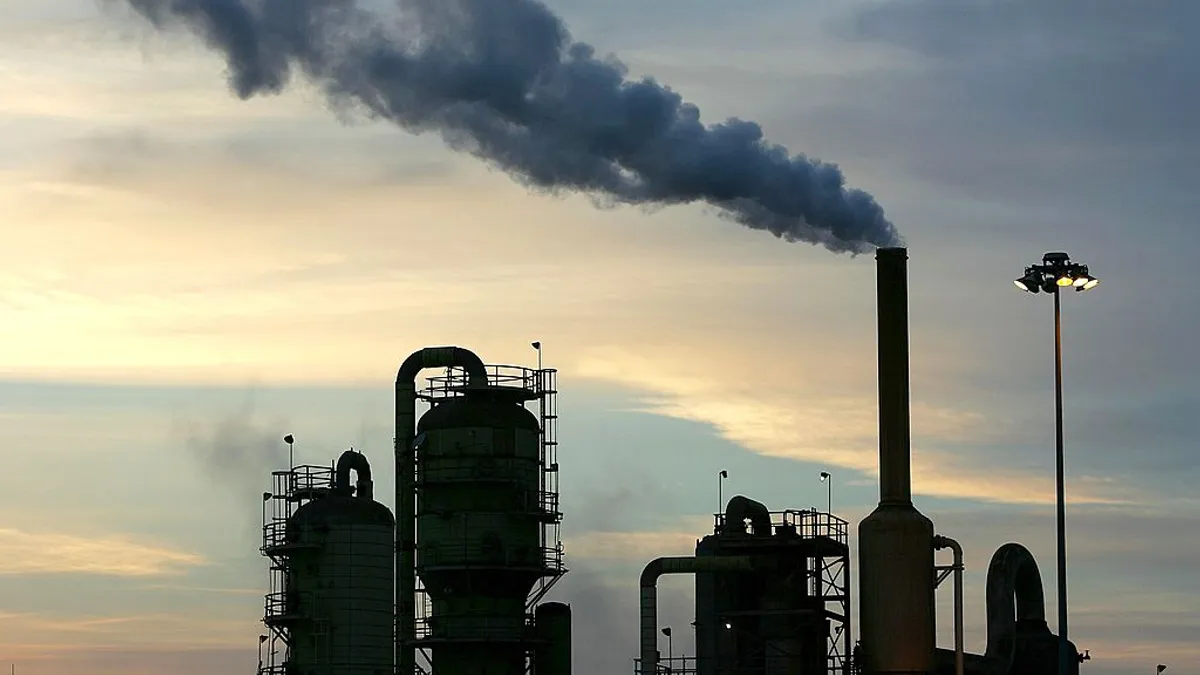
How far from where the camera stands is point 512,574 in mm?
80438

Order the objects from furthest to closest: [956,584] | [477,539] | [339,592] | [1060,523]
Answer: [339,592]
[477,539]
[956,584]
[1060,523]

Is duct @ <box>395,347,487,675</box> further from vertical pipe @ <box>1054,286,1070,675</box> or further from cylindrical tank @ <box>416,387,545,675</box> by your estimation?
vertical pipe @ <box>1054,286,1070,675</box>

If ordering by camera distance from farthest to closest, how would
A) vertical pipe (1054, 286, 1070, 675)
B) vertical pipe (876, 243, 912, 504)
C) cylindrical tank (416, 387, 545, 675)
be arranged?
cylindrical tank (416, 387, 545, 675) → vertical pipe (876, 243, 912, 504) → vertical pipe (1054, 286, 1070, 675)

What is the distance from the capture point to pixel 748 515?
78750 mm

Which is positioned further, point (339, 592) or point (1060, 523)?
point (339, 592)

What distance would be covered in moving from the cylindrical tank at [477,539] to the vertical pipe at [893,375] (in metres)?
14.0

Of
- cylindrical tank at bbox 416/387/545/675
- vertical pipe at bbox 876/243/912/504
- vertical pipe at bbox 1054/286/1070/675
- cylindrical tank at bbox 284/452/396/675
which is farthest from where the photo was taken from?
cylindrical tank at bbox 284/452/396/675

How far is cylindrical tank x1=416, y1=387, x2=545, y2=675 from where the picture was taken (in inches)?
3150

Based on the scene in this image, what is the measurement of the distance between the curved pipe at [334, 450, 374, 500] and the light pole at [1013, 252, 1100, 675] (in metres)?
31.5

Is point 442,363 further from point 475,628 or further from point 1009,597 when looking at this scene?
point 1009,597

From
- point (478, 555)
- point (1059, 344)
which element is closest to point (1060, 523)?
point (1059, 344)

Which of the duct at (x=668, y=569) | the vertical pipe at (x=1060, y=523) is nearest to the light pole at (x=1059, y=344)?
the vertical pipe at (x=1060, y=523)

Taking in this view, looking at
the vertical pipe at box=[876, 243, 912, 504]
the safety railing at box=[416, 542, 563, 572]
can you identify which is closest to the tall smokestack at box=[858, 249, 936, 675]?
the vertical pipe at box=[876, 243, 912, 504]

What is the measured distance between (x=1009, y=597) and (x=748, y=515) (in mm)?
9173
